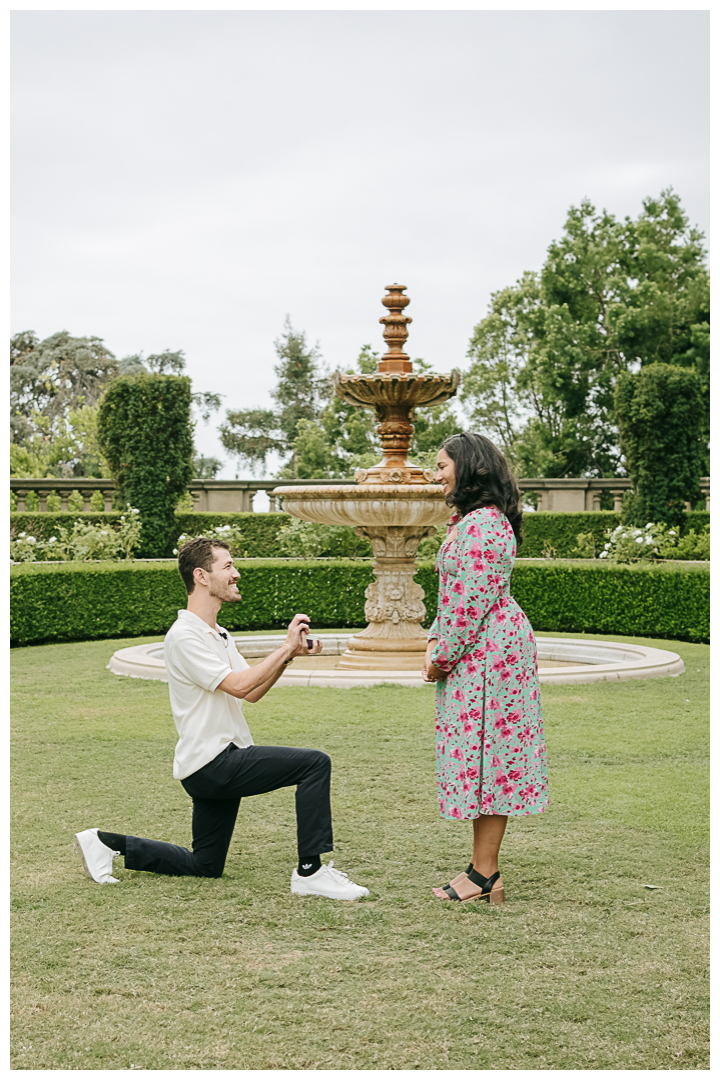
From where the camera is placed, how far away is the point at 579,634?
14.5 metres

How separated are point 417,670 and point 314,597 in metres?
4.96

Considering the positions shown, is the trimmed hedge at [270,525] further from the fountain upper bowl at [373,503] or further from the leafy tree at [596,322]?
the fountain upper bowl at [373,503]

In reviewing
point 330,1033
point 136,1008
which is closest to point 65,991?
point 136,1008

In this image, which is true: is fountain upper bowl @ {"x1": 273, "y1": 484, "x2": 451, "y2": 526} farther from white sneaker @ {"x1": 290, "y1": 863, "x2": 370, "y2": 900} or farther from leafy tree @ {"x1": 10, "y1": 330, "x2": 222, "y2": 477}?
leafy tree @ {"x1": 10, "y1": 330, "x2": 222, "y2": 477}

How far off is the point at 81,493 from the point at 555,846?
24801 mm

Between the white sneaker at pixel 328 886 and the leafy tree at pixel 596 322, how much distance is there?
30.7 m

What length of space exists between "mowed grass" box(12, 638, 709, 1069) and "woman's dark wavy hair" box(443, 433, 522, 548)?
1.58 meters

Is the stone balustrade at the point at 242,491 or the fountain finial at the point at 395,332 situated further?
the stone balustrade at the point at 242,491

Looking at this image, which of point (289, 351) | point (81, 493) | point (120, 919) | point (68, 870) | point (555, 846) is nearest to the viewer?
point (120, 919)

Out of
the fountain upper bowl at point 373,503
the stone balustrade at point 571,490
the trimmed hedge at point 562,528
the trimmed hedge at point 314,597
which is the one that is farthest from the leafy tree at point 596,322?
the fountain upper bowl at point 373,503

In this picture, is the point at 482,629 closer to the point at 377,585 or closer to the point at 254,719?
the point at 254,719

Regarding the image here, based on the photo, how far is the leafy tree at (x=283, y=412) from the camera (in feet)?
148

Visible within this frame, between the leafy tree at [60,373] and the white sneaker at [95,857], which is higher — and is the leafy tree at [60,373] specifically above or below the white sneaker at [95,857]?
above

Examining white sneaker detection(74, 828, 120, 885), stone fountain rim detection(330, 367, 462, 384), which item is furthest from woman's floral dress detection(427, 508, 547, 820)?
stone fountain rim detection(330, 367, 462, 384)
